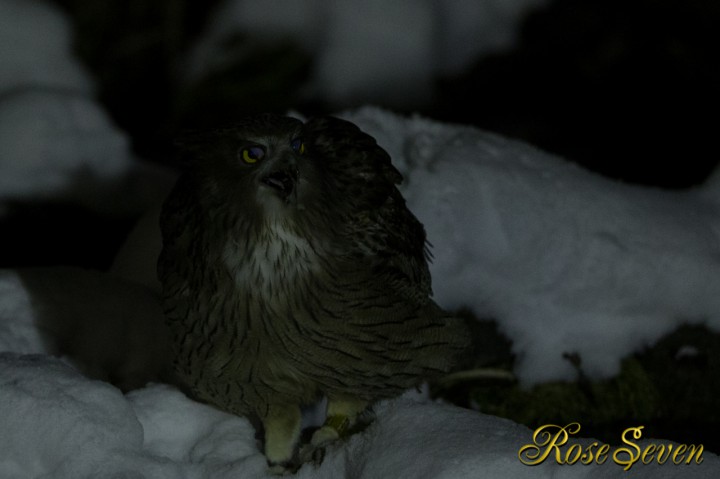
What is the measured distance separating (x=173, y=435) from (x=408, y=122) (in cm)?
178

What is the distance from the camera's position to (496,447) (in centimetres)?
243

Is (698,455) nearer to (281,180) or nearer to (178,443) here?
(281,180)

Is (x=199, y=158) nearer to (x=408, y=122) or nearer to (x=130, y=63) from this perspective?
(x=408, y=122)

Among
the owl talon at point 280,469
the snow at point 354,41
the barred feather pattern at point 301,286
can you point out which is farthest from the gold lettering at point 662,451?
the snow at point 354,41

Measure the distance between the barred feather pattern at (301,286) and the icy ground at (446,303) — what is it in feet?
0.51

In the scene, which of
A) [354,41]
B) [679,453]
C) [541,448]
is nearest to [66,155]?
[354,41]

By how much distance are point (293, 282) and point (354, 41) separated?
10.9 ft

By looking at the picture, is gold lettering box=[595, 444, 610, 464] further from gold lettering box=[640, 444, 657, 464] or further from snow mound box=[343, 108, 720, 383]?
snow mound box=[343, 108, 720, 383]

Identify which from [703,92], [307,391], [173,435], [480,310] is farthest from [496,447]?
[703,92]

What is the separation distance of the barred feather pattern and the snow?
8.69ft

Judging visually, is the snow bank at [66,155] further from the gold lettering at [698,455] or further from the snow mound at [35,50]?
the gold lettering at [698,455]

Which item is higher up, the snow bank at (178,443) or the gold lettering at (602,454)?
the gold lettering at (602,454)

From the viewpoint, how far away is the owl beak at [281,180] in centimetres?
242

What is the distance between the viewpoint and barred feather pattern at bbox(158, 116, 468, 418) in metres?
2.55
